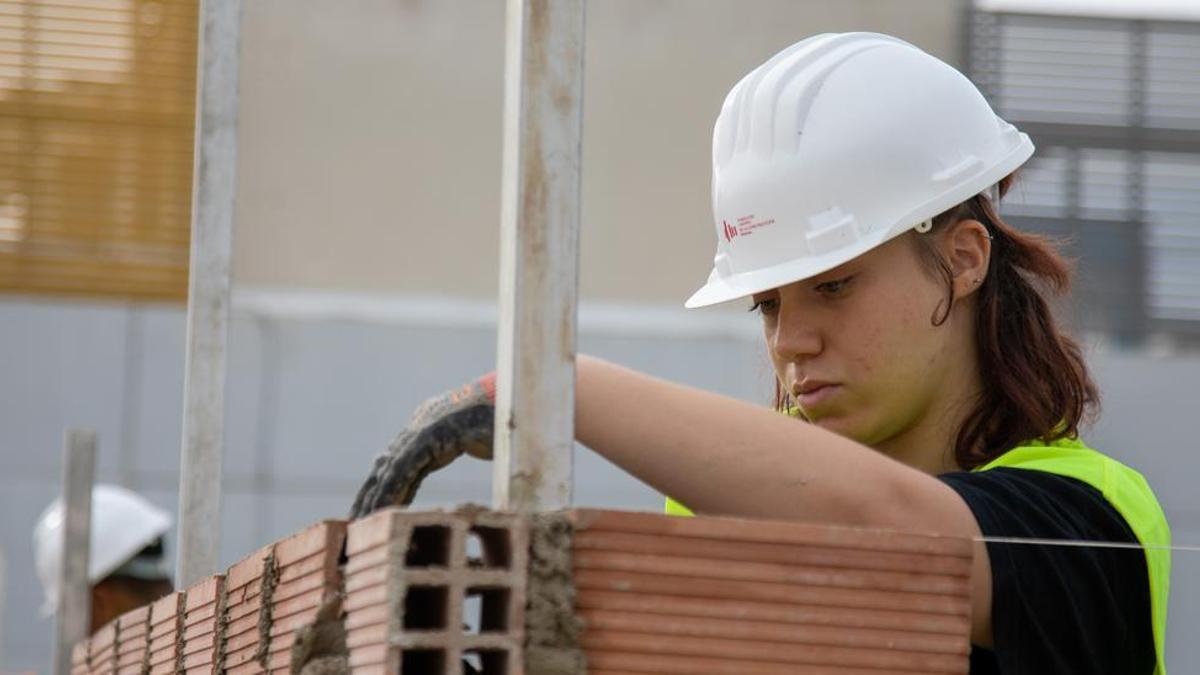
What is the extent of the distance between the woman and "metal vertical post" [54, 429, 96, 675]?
3327 millimetres

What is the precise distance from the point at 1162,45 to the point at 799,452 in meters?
10.9

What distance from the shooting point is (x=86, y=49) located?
11.1 metres

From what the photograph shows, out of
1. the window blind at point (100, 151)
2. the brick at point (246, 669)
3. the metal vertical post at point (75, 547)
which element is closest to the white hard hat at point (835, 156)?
the brick at point (246, 669)

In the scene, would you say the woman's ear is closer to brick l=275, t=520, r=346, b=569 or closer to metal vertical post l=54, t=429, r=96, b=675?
brick l=275, t=520, r=346, b=569

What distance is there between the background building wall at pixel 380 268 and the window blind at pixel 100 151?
0.76 ft

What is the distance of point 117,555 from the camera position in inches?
314

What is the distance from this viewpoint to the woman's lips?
2266mm

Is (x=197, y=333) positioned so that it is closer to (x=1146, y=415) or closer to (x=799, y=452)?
(x=799, y=452)

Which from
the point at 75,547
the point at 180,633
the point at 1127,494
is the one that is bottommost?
the point at 75,547

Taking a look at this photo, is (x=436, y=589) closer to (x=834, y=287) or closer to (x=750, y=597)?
(x=750, y=597)

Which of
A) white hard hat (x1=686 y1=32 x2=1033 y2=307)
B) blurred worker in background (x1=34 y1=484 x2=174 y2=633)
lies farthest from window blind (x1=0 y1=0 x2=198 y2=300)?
white hard hat (x1=686 y1=32 x2=1033 y2=307)

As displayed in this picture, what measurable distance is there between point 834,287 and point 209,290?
4.29 feet

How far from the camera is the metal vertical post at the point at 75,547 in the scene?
5504 mm

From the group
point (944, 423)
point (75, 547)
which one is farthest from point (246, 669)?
point (75, 547)
